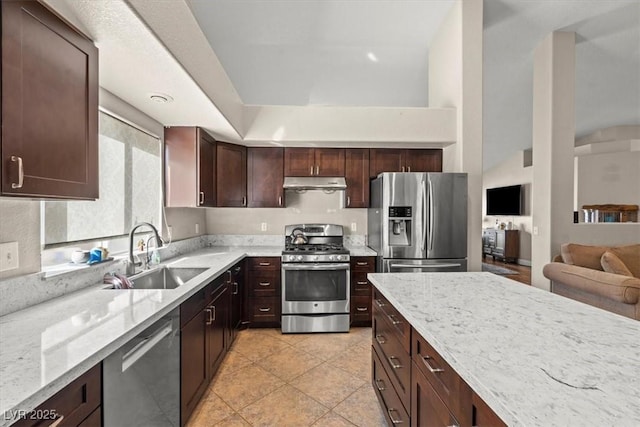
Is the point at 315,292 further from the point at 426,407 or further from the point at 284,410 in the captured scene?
the point at 426,407

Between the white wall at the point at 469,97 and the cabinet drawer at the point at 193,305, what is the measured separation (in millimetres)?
2627

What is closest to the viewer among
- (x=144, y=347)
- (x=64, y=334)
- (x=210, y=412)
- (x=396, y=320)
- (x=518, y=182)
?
(x=64, y=334)

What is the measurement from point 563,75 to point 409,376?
4.37m

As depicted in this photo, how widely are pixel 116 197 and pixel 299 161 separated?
196 centimetres

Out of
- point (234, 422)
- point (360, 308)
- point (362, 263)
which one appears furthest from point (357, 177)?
point (234, 422)

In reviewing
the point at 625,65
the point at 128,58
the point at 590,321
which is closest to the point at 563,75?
the point at 625,65

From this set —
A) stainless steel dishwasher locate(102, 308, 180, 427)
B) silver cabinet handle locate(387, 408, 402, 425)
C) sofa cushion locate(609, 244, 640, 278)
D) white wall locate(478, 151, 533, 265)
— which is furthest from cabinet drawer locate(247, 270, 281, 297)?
white wall locate(478, 151, 533, 265)

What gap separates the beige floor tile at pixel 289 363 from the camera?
8.15ft

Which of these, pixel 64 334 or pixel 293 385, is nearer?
pixel 64 334

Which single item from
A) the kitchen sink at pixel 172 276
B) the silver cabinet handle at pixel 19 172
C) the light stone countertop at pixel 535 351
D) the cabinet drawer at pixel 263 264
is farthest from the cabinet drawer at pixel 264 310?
the silver cabinet handle at pixel 19 172

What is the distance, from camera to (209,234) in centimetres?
398

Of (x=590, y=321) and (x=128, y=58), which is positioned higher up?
(x=128, y=58)

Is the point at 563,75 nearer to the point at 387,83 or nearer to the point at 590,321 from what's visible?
the point at 387,83

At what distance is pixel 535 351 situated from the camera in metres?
0.90
